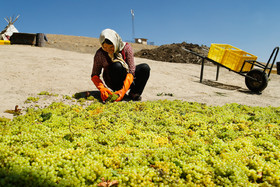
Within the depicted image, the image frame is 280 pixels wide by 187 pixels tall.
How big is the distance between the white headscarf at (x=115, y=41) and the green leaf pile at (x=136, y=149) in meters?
1.45

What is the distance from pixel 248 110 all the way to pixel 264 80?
4.37m

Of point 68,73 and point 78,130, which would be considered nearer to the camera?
point 78,130

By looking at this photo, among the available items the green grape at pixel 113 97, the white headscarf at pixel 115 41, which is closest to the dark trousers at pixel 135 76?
the white headscarf at pixel 115 41

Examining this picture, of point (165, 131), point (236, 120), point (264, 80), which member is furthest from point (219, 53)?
point (165, 131)

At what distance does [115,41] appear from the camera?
540 centimetres

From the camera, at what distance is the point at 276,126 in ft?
15.4

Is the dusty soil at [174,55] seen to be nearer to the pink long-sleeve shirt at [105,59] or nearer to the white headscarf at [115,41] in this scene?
the pink long-sleeve shirt at [105,59]

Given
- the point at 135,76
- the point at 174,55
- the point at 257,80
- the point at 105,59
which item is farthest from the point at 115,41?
the point at 174,55

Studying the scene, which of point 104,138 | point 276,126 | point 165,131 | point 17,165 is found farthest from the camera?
point 276,126

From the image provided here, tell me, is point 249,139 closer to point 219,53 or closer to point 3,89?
point 3,89

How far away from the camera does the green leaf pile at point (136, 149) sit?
2.66 metres

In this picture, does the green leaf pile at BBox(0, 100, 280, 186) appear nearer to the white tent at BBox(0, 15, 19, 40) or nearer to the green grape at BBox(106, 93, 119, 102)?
the green grape at BBox(106, 93, 119, 102)

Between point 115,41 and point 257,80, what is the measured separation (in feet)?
23.7

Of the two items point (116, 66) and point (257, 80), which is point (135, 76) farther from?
point (257, 80)
